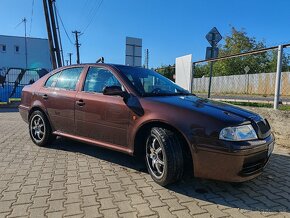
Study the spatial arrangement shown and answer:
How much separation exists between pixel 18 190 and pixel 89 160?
148 cm

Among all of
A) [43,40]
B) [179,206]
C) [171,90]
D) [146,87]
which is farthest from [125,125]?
[43,40]

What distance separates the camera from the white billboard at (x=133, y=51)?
11.2 meters

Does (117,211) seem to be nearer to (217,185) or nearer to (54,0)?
(217,185)

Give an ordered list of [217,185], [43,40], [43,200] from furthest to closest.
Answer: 1. [43,40]
2. [217,185]
3. [43,200]

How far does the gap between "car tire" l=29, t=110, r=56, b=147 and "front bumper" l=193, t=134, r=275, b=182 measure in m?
3.20

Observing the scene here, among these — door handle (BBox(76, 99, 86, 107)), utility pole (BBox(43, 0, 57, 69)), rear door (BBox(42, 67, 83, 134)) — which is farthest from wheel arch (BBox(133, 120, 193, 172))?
utility pole (BBox(43, 0, 57, 69))

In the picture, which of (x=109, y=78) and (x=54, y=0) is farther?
(x=54, y=0)

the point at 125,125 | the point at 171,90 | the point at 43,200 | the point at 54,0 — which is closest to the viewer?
A: the point at 43,200

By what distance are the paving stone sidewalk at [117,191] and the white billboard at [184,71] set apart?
515 centimetres

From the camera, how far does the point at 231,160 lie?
3408 millimetres

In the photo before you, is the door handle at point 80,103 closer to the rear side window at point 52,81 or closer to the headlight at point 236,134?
the rear side window at point 52,81

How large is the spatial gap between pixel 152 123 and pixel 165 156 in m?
0.52

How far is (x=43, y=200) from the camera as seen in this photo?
11.4ft

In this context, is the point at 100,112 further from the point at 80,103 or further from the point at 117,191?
the point at 117,191
